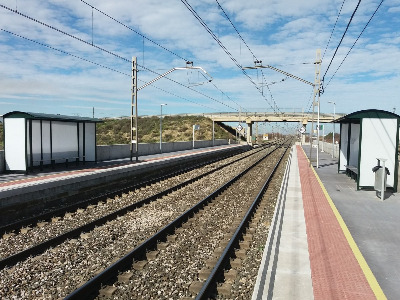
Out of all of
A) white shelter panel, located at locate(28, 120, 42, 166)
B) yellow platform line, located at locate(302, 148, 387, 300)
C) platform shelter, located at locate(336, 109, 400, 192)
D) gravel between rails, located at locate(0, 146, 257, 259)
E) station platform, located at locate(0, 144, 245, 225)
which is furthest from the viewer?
white shelter panel, located at locate(28, 120, 42, 166)

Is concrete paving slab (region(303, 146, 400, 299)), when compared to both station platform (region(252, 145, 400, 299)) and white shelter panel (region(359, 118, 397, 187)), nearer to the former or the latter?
station platform (region(252, 145, 400, 299))

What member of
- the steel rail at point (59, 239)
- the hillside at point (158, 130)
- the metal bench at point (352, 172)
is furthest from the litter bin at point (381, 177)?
the hillside at point (158, 130)

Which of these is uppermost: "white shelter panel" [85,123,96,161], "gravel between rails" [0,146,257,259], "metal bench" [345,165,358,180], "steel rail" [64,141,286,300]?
"white shelter panel" [85,123,96,161]

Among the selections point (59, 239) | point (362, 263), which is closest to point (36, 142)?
point (59, 239)

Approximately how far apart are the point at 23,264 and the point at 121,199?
6757 mm

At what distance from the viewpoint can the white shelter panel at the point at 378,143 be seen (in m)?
12.9

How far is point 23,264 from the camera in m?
6.88

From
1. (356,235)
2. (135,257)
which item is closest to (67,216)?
(135,257)

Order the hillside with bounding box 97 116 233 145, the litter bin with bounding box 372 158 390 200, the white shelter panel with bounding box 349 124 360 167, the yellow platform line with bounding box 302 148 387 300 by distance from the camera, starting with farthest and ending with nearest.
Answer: the hillside with bounding box 97 116 233 145 < the white shelter panel with bounding box 349 124 360 167 < the litter bin with bounding box 372 158 390 200 < the yellow platform line with bounding box 302 148 387 300

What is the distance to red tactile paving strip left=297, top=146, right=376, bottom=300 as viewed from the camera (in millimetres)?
5172

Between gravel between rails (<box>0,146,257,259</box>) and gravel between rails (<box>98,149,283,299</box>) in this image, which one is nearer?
gravel between rails (<box>98,149,283,299</box>)

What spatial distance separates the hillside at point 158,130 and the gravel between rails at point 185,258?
209 ft

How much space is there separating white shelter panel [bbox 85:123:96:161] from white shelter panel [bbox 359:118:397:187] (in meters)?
15.3

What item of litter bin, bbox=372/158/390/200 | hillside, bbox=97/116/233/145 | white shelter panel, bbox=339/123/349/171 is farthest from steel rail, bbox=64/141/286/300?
hillside, bbox=97/116/233/145
